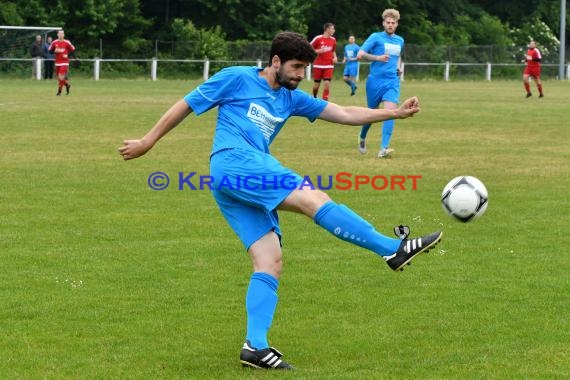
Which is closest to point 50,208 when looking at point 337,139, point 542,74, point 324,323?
point 324,323

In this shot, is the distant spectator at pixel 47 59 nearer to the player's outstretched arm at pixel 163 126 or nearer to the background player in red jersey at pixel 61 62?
the background player in red jersey at pixel 61 62

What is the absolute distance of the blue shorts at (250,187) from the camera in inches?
229

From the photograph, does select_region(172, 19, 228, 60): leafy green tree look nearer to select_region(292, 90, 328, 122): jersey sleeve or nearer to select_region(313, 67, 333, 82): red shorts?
select_region(313, 67, 333, 82): red shorts

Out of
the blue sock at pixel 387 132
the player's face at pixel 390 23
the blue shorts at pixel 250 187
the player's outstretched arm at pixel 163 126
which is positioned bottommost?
the blue sock at pixel 387 132

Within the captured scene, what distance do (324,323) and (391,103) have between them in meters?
10.3

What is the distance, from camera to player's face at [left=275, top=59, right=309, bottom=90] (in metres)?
5.93

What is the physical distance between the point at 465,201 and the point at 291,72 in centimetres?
180

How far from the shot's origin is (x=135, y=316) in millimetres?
6980

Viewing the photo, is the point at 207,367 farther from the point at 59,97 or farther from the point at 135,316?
the point at 59,97

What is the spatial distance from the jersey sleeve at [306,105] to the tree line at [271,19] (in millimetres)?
44794

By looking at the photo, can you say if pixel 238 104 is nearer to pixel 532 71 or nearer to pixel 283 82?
pixel 283 82

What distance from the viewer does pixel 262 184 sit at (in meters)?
5.82

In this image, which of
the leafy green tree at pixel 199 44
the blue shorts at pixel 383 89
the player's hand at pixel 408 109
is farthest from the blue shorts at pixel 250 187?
the leafy green tree at pixel 199 44

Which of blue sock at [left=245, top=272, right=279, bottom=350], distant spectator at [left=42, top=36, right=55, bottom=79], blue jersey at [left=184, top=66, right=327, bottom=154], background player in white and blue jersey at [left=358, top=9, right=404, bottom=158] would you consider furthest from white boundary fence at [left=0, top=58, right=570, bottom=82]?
blue sock at [left=245, top=272, right=279, bottom=350]
